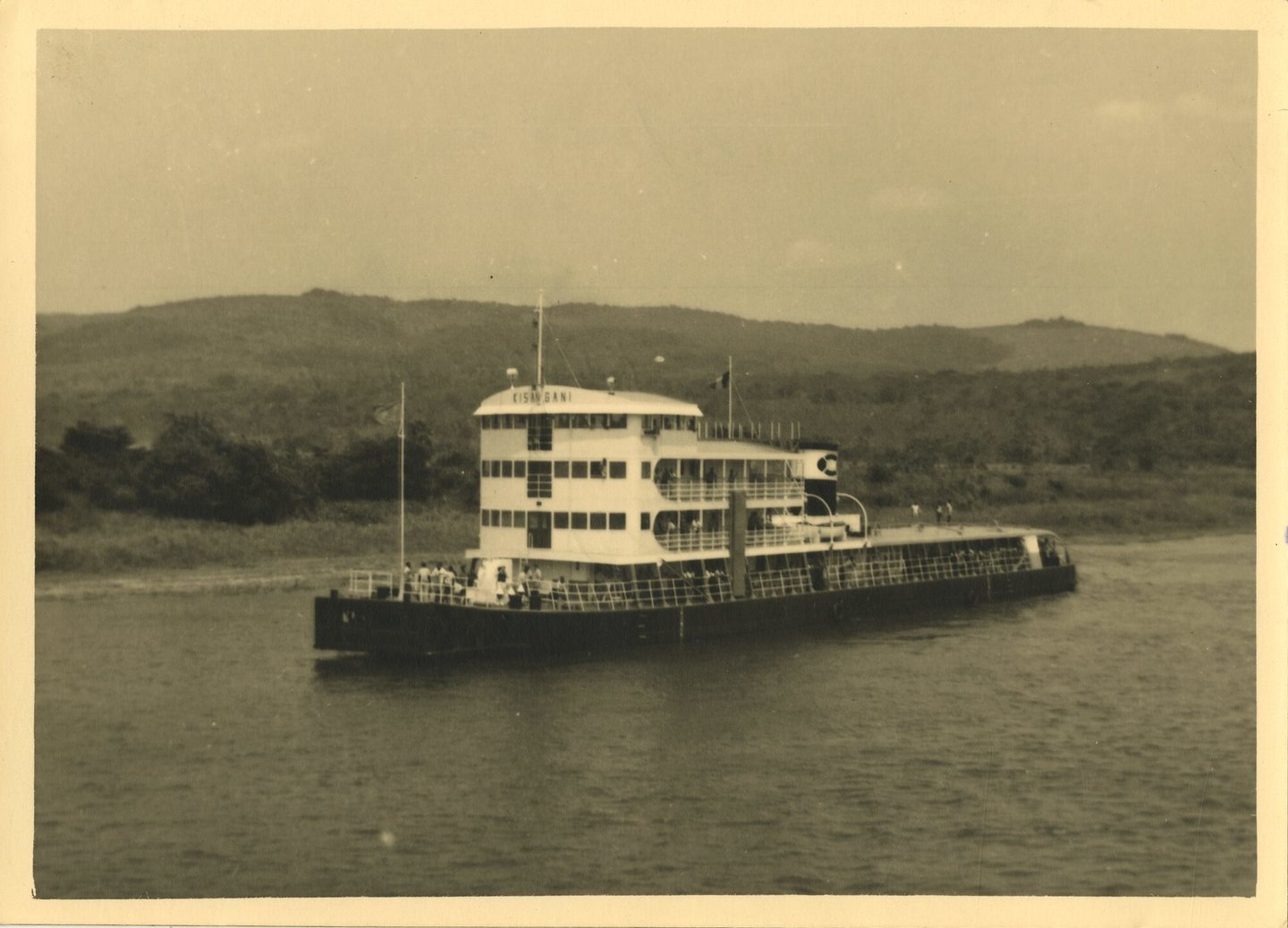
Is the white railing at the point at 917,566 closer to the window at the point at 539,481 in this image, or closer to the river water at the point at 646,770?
the river water at the point at 646,770

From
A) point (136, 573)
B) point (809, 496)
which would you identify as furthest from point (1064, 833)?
point (136, 573)

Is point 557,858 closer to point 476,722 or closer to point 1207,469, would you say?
point 476,722

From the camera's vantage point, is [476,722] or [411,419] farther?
[411,419]

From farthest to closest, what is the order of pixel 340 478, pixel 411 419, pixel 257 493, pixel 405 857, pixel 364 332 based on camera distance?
pixel 364 332 → pixel 411 419 → pixel 340 478 → pixel 257 493 → pixel 405 857

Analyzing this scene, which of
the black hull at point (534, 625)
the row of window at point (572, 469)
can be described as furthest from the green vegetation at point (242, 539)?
the row of window at point (572, 469)

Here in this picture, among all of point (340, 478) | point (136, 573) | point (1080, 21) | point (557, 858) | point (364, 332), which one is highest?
point (364, 332)

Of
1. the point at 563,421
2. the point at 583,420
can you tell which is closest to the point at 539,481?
the point at 563,421
